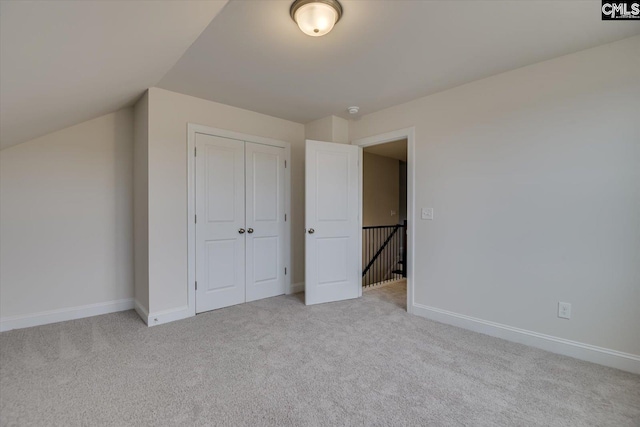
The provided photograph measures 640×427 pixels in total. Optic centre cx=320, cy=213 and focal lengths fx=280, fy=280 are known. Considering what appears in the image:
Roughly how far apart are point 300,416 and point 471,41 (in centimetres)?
279

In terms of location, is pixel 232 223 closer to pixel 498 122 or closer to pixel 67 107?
pixel 67 107

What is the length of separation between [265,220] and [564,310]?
10.4 ft

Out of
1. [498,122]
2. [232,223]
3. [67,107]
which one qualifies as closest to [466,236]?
[498,122]

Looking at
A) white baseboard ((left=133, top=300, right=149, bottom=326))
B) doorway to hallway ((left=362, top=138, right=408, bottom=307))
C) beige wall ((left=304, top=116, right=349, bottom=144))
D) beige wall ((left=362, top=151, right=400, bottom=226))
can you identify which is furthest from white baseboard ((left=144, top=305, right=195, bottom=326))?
beige wall ((left=362, top=151, right=400, bottom=226))

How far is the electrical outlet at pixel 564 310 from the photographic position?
2.29m

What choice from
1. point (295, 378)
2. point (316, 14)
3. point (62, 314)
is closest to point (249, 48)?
point (316, 14)

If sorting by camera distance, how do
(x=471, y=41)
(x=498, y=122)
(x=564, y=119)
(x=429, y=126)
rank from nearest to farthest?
(x=471, y=41) → (x=564, y=119) → (x=498, y=122) → (x=429, y=126)

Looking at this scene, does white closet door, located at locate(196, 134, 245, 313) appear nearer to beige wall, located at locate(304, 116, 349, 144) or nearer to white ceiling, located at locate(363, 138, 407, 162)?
beige wall, located at locate(304, 116, 349, 144)

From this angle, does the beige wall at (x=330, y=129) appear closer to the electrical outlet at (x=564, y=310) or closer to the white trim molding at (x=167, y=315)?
the white trim molding at (x=167, y=315)

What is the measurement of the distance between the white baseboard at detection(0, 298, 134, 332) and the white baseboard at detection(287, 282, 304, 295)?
6.36ft

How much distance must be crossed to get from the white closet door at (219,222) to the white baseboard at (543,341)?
2.32m

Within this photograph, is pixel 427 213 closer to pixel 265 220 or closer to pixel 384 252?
pixel 265 220

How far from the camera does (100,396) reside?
1.74 meters

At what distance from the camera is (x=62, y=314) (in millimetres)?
2943
